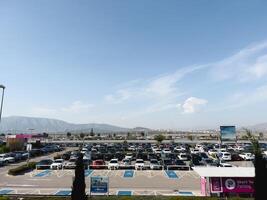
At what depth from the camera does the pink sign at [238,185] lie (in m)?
23.6

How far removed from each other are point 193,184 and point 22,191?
17927 millimetres

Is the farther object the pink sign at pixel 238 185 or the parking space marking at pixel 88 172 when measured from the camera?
the parking space marking at pixel 88 172

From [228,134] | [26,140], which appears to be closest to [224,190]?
[228,134]

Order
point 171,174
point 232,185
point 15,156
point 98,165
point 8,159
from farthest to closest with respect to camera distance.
Result: point 15,156
point 8,159
point 98,165
point 171,174
point 232,185

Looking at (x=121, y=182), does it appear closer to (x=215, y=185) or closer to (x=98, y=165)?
(x=98, y=165)

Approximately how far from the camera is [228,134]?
48.4 m

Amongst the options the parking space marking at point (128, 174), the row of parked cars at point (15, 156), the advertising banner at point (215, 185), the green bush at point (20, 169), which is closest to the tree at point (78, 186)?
the advertising banner at point (215, 185)

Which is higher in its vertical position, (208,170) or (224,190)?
(208,170)

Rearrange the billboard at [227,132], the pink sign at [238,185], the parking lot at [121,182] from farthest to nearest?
the billboard at [227,132] → the parking lot at [121,182] → the pink sign at [238,185]

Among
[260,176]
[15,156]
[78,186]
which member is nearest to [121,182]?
[78,186]

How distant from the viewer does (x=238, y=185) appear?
78.0ft

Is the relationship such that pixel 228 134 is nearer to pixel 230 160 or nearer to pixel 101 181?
pixel 230 160

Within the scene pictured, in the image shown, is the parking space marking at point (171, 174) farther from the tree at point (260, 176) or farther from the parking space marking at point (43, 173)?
the tree at point (260, 176)

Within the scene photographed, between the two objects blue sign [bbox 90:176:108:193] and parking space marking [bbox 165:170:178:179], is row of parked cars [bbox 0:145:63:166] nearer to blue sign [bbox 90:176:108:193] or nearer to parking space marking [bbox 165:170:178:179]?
parking space marking [bbox 165:170:178:179]
